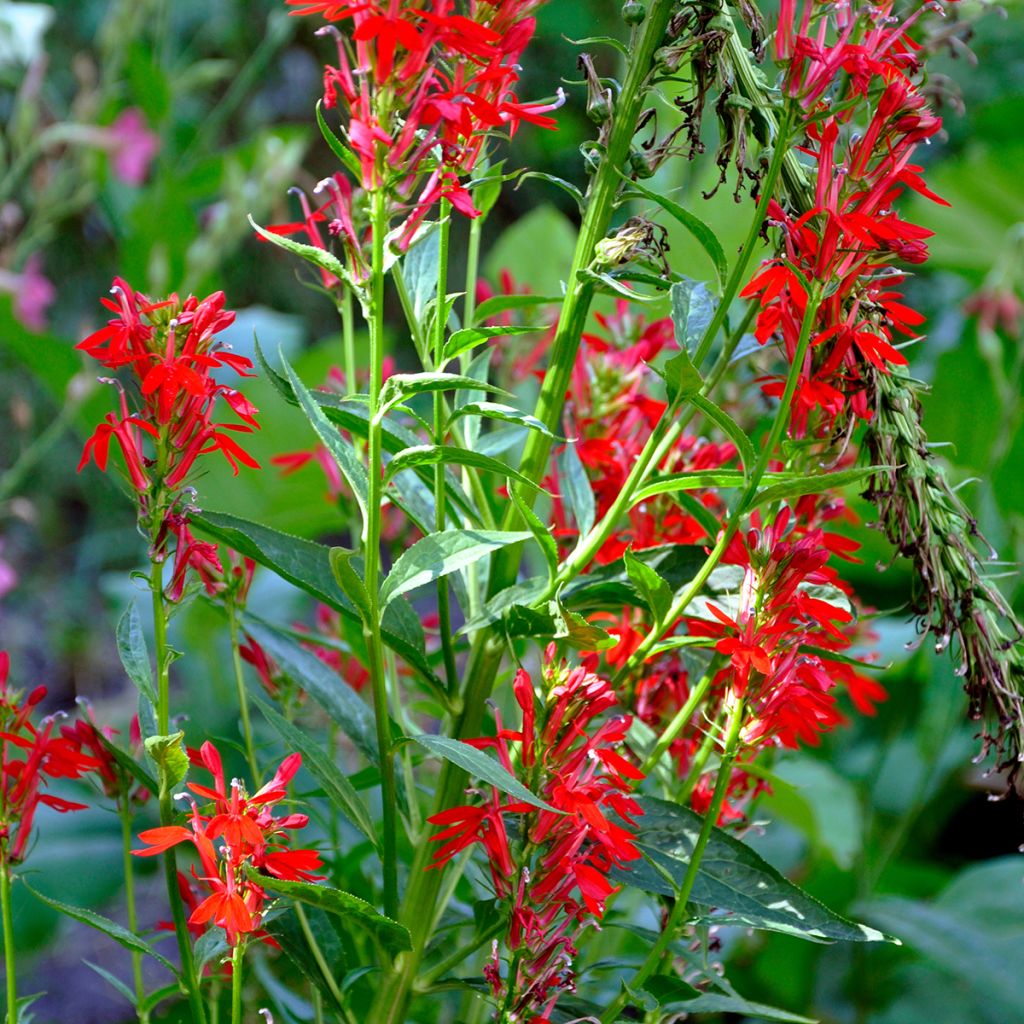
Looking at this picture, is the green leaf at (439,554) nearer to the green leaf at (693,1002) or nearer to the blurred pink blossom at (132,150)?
the green leaf at (693,1002)

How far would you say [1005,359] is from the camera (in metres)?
1.49

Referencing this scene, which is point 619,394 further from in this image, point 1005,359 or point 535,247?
point 1005,359

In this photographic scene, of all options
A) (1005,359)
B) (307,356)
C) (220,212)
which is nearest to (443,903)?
(307,356)

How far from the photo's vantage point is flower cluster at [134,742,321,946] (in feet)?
1.24

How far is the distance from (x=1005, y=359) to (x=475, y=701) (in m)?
1.20

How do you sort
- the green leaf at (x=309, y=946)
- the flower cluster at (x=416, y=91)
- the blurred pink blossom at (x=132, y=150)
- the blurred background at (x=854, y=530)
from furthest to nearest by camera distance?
the blurred pink blossom at (x=132, y=150) < the blurred background at (x=854, y=530) < the green leaf at (x=309, y=946) < the flower cluster at (x=416, y=91)

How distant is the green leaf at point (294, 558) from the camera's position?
0.44 meters

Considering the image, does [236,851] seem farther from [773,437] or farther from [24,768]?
[773,437]

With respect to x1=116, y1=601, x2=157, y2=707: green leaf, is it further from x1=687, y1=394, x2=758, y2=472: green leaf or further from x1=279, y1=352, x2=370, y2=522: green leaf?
x1=687, y1=394, x2=758, y2=472: green leaf

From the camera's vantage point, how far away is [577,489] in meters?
0.53

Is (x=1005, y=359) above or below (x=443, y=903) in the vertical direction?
above

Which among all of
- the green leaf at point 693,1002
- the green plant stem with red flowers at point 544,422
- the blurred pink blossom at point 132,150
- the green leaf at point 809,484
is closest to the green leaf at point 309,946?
the green plant stem with red flowers at point 544,422

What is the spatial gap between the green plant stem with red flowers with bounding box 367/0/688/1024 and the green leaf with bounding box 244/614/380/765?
0.04 m

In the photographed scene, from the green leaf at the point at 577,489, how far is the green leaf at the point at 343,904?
18cm
